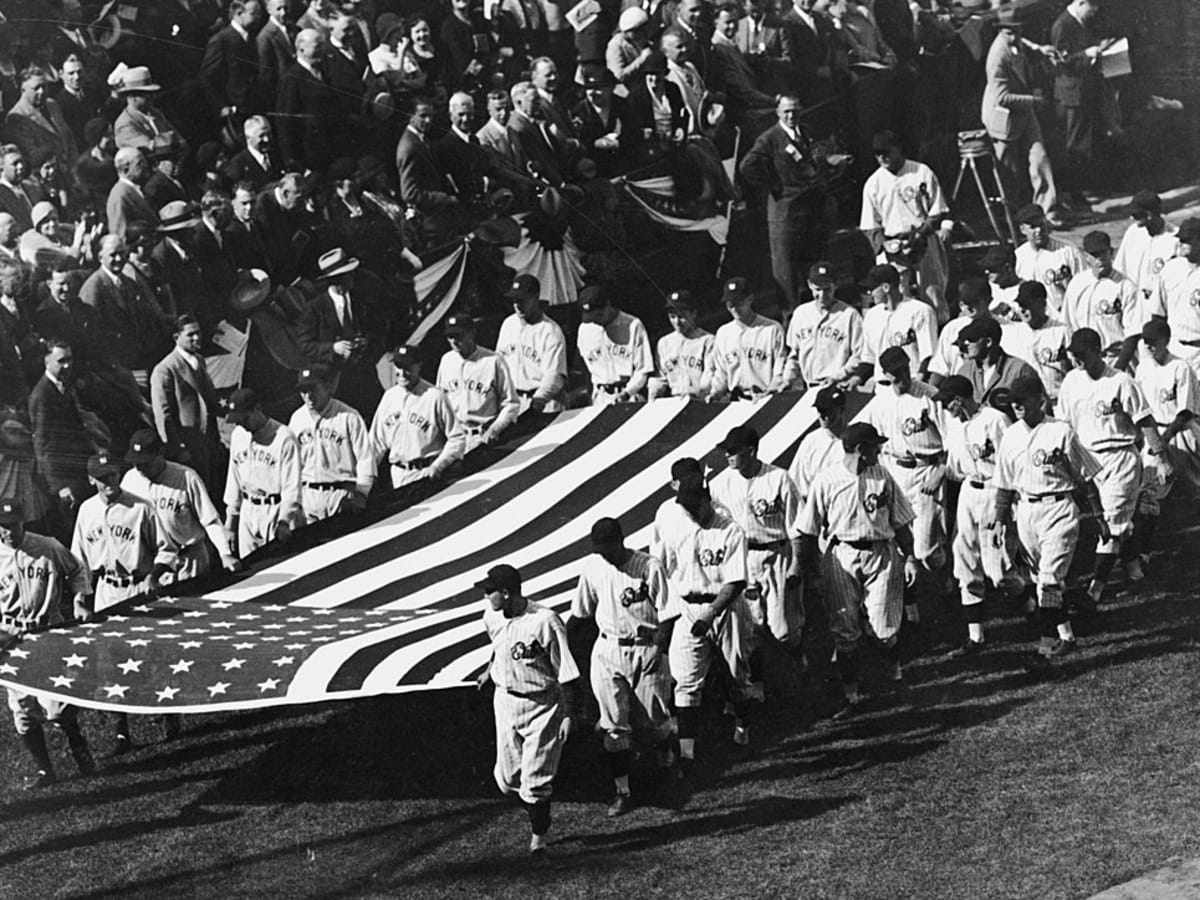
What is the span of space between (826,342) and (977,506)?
196 cm

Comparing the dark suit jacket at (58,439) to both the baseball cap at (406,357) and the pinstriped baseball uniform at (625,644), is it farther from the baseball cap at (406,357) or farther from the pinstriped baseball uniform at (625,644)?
the pinstriped baseball uniform at (625,644)

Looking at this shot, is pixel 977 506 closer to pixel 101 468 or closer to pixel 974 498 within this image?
pixel 974 498

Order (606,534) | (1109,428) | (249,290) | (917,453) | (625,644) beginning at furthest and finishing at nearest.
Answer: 1. (249,290)
2. (1109,428)
3. (917,453)
4. (625,644)
5. (606,534)

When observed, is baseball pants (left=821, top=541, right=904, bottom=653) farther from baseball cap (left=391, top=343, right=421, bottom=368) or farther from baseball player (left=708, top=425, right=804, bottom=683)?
baseball cap (left=391, top=343, right=421, bottom=368)

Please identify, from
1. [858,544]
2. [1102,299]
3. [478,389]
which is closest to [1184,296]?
[1102,299]

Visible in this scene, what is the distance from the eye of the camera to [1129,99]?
51.2 feet

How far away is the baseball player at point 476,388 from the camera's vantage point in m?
12.3

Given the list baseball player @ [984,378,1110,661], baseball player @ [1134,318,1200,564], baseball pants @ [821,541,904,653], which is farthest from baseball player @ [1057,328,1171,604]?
baseball pants @ [821,541,904,653]

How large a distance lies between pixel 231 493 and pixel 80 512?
3.18 ft

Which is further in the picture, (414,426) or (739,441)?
(414,426)

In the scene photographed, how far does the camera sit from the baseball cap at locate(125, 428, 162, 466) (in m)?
11.1

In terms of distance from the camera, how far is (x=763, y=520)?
34.9 feet

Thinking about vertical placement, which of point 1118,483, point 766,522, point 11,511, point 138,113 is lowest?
point 1118,483

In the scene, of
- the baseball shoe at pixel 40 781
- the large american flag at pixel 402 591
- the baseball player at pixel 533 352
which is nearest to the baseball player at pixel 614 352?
the baseball player at pixel 533 352
